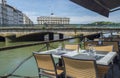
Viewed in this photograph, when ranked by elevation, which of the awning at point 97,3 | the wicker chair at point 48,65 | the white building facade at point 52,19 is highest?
the white building facade at point 52,19

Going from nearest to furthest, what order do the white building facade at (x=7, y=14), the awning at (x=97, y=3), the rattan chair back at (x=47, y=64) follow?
the rattan chair back at (x=47, y=64)
the awning at (x=97, y=3)
the white building facade at (x=7, y=14)

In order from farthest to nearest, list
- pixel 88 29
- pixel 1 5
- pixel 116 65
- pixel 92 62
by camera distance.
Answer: pixel 1 5 < pixel 88 29 < pixel 116 65 < pixel 92 62

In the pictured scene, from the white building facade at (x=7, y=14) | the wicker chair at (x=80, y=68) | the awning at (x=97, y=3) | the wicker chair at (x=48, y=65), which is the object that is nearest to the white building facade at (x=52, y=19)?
the white building facade at (x=7, y=14)

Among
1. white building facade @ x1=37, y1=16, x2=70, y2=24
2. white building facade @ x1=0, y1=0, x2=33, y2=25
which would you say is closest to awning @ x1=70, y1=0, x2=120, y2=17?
white building facade @ x1=0, y1=0, x2=33, y2=25

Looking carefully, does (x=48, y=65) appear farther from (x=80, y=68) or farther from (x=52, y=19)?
(x=52, y=19)

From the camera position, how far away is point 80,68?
3068 mm

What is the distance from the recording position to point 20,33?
38.0 m

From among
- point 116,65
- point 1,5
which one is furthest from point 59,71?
point 1,5

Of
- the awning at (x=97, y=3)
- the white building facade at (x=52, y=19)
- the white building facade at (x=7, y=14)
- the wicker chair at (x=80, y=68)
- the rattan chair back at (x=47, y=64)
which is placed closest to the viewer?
the wicker chair at (x=80, y=68)

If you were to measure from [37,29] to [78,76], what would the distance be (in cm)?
3361

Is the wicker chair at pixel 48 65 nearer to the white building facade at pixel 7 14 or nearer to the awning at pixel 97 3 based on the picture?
the awning at pixel 97 3

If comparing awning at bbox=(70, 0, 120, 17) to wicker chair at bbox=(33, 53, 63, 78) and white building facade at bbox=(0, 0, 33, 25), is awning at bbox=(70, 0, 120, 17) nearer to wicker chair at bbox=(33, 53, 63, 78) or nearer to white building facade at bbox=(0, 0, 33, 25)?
wicker chair at bbox=(33, 53, 63, 78)

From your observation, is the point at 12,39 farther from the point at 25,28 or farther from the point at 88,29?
the point at 88,29

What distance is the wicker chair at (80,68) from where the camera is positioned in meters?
2.99
